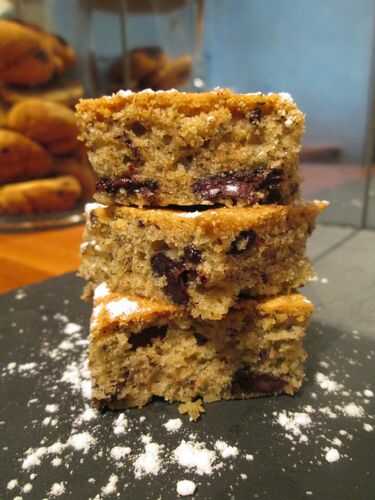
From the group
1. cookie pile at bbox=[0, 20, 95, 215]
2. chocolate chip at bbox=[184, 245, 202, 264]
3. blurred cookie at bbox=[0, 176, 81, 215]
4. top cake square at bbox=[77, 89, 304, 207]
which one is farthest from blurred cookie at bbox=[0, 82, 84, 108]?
chocolate chip at bbox=[184, 245, 202, 264]

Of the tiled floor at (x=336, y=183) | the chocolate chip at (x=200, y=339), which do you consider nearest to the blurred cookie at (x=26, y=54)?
the chocolate chip at (x=200, y=339)

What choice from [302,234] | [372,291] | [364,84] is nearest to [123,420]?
[302,234]

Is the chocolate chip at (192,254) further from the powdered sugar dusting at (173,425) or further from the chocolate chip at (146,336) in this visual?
the powdered sugar dusting at (173,425)

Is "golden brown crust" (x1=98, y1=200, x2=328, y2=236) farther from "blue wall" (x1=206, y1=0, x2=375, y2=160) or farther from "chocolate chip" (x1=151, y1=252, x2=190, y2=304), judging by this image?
"blue wall" (x1=206, y1=0, x2=375, y2=160)

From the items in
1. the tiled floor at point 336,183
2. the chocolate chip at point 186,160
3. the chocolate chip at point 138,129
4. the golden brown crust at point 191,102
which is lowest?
the tiled floor at point 336,183

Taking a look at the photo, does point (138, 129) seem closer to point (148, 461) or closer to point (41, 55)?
point (148, 461)

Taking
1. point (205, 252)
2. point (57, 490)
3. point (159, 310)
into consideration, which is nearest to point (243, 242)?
point (205, 252)
